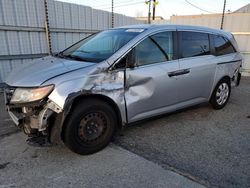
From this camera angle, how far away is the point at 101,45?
148 inches

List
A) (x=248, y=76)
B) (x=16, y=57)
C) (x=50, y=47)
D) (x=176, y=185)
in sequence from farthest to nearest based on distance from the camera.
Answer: (x=248, y=76), (x=50, y=47), (x=16, y=57), (x=176, y=185)

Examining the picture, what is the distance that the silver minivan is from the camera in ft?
9.21

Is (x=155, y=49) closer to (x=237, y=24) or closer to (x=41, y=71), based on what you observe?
(x=41, y=71)

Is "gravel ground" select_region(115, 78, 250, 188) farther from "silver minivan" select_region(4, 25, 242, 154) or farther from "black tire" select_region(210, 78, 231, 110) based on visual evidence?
"silver minivan" select_region(4, 25, 242, 154)

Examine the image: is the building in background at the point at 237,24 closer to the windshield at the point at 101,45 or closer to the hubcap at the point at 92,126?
the windshield at the point at 101,45

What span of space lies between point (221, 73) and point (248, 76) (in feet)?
17.9

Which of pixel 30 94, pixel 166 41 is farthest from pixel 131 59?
pixel 30 94

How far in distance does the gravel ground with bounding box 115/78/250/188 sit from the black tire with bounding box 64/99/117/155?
0.39 metres

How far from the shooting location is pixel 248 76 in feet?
30.2

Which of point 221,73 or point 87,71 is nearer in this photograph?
point 87,71

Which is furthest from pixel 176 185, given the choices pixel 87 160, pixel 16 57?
pixel 16 57

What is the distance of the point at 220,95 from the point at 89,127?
3073mm

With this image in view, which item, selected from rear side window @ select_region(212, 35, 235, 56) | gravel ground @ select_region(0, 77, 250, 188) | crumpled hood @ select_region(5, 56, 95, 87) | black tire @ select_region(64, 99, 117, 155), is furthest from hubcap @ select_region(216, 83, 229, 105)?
crumpled hood @ select_region(5, 56, 95, 87)

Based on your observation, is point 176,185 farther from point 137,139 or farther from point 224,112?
point 224,112
